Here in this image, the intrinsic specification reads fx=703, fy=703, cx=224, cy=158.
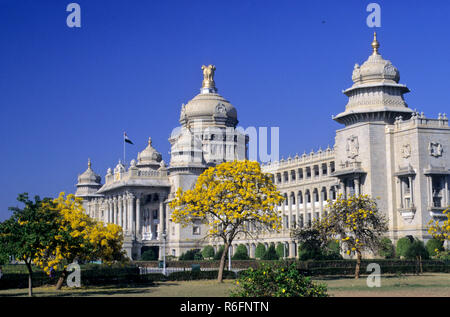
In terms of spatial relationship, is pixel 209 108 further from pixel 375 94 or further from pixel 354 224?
pixel 354 224

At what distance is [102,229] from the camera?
51.7 m

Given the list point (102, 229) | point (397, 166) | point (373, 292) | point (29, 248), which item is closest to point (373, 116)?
point (397, 166)

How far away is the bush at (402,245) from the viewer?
69.0 meters

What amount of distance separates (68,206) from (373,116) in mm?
40666

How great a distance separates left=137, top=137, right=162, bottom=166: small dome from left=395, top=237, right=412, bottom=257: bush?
213ft

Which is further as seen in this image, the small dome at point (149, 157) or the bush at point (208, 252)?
the small dome at point (149, 157)

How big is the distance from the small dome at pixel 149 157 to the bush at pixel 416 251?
69444 mm

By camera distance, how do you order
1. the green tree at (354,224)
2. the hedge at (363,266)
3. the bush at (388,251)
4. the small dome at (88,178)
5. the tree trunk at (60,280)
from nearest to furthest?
the tree trunk at (60,280), the green tree at (354,224), the hedge at (363,266), the bush at (388,251), the small dome at (88,178)

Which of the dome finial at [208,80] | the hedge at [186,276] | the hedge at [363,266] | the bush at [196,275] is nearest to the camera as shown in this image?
the hedge at [186,276]

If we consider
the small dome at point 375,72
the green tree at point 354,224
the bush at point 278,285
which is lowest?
the bush at point 278,285

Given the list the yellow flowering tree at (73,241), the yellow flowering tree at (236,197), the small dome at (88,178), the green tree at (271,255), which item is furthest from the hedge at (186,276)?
the small dome at (88,178)

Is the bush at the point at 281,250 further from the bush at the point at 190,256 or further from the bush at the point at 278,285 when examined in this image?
the bush at the point at 278,285
